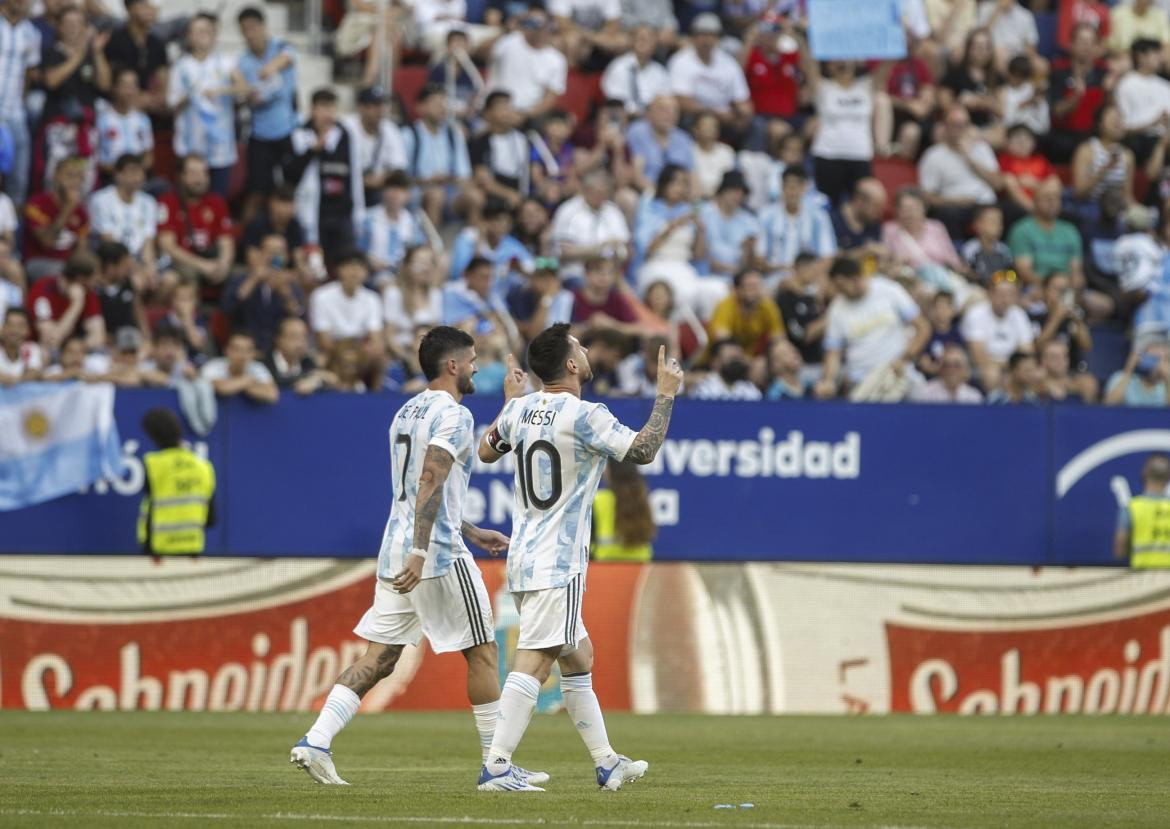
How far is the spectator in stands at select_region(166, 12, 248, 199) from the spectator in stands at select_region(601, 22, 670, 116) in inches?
176

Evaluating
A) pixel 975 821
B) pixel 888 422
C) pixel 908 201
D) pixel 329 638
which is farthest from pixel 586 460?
pixel 908 201

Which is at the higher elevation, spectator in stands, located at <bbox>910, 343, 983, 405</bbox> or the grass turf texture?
spectator in stands, located at <bbox>910, 343, 983, 405</bbox>

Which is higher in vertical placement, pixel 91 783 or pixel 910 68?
pixel 910 68

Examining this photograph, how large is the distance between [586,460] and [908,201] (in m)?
12.7

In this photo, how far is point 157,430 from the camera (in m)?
16.7

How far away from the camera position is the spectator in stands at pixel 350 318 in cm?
1859

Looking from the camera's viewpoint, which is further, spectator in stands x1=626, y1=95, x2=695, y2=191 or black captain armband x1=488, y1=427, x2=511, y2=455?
spectator in stands x1=626, y1=95, x2=695, y2=191

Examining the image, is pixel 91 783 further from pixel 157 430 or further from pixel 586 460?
pixel 157 430

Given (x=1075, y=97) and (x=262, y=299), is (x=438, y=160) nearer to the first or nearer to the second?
(x=262, y=299)

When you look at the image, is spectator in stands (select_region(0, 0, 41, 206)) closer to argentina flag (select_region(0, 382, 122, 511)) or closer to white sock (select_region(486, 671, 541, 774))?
argentina flag (select_region(0, 382, 122, 511))

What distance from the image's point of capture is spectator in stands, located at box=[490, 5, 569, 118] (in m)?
21.7

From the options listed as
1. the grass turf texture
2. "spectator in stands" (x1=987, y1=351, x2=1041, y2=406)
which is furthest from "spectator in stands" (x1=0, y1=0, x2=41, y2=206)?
"spectator in stands" (x1=987, y1=351, x2=1041, y2=406)

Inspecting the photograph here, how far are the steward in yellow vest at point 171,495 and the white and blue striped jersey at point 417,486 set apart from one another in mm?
6992

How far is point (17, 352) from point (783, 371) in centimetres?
712
